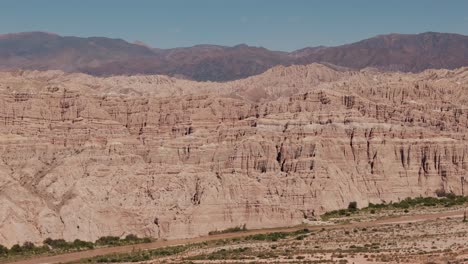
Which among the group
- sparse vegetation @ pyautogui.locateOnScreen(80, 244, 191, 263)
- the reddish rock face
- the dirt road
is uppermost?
the reddish rock face

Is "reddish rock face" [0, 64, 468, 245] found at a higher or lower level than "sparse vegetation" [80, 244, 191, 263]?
higher

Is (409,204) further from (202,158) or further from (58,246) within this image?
(58,246)

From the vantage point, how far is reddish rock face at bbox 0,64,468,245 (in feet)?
279

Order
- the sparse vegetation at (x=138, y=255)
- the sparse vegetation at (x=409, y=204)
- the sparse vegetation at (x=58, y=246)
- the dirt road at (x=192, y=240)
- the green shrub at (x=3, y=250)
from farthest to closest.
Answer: the sparse vegetation at (x=409, y=204) < the sparse vegetation at (x=58, y=246) < the green shrub at (x=3, y=250) < the dirt road at (x=192, y=240) < the sparse vegetation at (x=138, y=255)

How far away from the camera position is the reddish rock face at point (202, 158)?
8519 cm

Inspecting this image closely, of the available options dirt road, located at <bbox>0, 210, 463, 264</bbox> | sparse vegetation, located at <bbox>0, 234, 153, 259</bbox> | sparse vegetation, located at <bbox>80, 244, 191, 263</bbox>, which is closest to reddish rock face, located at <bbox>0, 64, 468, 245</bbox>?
sparse vegetation, located at <bbox>0, 234, 153, 259</bbox>

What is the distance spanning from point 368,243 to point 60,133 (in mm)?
45044

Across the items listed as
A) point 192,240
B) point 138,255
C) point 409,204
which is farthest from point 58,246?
point 409,204

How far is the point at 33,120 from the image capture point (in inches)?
4178

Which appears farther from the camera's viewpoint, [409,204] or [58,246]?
[409,204]

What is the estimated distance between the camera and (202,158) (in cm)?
10575

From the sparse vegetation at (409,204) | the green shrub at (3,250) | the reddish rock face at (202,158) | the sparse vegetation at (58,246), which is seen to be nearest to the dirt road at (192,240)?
the sparse vegetation at (58,246)

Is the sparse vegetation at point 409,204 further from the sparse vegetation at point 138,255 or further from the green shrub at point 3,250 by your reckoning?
the green shrub at point 3,250

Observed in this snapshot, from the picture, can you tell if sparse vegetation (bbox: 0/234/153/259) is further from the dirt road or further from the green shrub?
the dirt road
